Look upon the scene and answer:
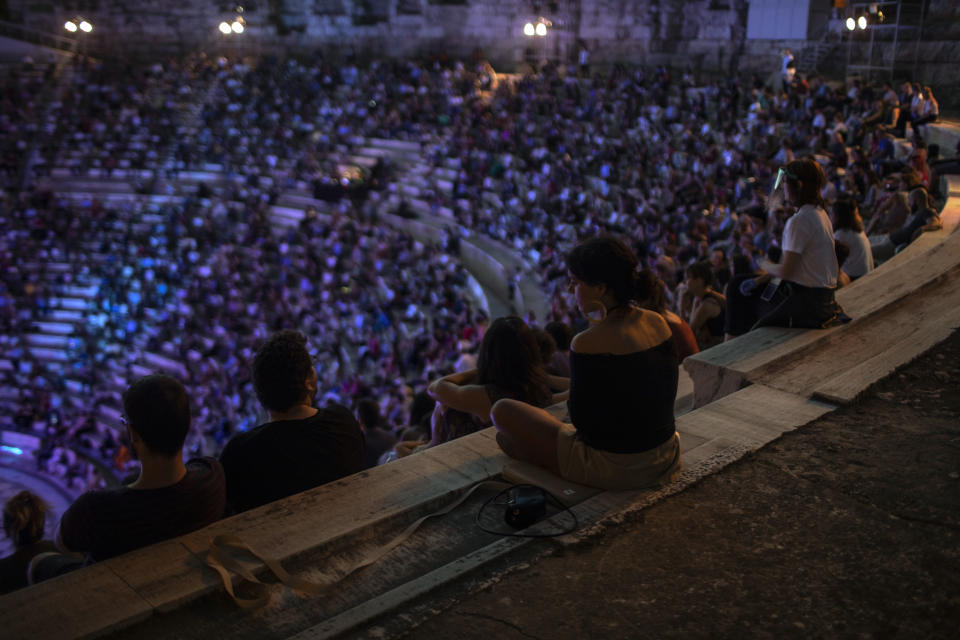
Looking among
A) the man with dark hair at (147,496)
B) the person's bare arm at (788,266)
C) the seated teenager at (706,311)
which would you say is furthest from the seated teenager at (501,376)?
the seated teenager at (706,311)

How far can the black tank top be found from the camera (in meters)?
2.58

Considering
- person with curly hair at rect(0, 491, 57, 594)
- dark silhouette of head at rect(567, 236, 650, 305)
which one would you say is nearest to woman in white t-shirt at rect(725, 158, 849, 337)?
dark silhouette of head at rect(567, 236, 650, 305)

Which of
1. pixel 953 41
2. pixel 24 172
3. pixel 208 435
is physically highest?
pixel 953 41

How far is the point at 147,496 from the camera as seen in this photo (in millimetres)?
2447

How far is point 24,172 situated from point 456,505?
19570 millimetres

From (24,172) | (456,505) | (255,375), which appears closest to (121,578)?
(255,375)

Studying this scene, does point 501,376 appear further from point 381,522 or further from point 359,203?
point 359,203

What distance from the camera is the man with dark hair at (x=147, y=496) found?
2.42 metres

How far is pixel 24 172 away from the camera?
18672mm

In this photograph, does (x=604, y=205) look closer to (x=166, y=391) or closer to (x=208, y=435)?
(x=208, y=435)

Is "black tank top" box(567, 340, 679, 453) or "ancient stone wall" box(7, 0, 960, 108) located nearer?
"black tank top" box(567, 340, 679, 453)

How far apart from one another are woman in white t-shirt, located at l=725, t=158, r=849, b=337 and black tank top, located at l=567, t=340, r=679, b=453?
1765 mm

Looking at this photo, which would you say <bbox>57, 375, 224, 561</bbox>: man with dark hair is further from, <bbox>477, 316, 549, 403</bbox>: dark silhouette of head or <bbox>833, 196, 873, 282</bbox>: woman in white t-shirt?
<bbox>833, 196, 873, 282</bbox>: woman in white t-shirt

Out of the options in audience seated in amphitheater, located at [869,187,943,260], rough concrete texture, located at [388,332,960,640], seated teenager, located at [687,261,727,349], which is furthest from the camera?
audience seated in amphitheater, located at [869,187,943,260]
